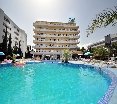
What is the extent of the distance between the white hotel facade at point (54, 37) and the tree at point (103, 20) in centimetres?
7494

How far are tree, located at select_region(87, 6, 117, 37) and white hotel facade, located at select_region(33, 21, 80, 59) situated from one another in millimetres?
74939

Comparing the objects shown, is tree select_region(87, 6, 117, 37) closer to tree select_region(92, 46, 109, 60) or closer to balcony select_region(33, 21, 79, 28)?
tree select_region(92, 46, 109, 60)

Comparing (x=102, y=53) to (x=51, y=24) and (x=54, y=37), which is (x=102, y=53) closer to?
(x=54, y=37)

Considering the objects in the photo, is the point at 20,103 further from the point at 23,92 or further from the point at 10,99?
the point at 23,92

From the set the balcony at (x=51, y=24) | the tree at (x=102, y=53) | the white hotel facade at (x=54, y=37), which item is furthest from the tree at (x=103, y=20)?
the balcony at (x=51, y=24)

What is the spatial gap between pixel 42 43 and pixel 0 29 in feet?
66.0

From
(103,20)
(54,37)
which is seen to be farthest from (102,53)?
(103,20)

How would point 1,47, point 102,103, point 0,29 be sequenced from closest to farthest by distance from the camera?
point 102,103 < point 1,47 < point 0,29

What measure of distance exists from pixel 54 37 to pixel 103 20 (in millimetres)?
78954

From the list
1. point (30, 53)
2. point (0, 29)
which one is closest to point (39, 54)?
point (30, 53)

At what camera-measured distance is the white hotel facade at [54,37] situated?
3238 inches

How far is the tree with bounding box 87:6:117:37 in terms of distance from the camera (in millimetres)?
5840

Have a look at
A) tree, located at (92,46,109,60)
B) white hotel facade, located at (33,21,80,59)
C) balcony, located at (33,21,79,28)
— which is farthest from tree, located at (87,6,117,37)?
balcony, located at (33,21,79,28)

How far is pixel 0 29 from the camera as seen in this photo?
6631cm
